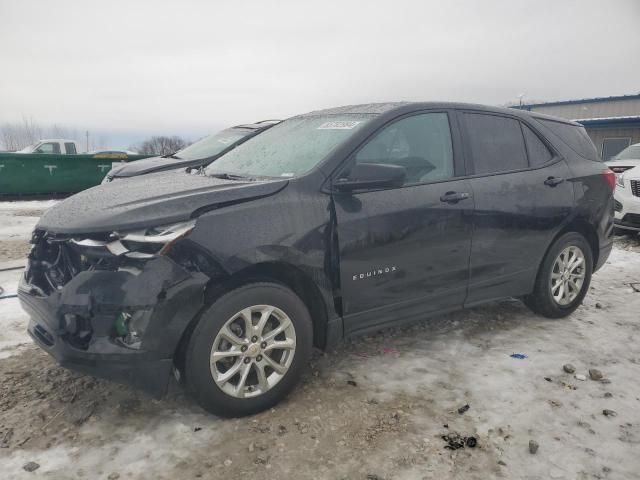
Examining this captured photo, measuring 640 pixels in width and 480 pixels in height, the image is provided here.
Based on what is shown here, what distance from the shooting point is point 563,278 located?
425cm

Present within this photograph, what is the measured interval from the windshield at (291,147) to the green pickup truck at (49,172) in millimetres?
12357

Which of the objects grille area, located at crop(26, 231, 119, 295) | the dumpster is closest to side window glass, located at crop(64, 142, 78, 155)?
the dumpster

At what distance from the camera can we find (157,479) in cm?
224

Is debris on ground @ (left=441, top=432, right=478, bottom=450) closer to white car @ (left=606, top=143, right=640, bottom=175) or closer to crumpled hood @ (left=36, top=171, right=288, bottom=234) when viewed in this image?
crumpled hood @ (left=36, top=171, right=288, bottom=234)

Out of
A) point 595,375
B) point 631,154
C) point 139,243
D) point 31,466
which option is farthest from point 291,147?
point 631,154

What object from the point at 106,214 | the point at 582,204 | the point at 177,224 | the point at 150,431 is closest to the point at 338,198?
the point at 177,224

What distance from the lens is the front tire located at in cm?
253

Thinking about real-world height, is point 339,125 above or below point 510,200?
above

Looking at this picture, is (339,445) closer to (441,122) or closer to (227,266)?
(227,266)

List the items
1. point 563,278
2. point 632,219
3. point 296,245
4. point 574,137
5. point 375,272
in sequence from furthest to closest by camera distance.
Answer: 1. point 632,219
2. point 574,137
3. point 563,278
4. point 375,272
5. point 296,245

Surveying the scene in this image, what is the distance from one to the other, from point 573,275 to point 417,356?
1.77 metres

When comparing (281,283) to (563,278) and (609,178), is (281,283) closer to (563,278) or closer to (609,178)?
(563,278)

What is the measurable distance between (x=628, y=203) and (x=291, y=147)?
22.3 feet

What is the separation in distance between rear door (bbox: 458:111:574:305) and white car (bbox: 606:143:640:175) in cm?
596
